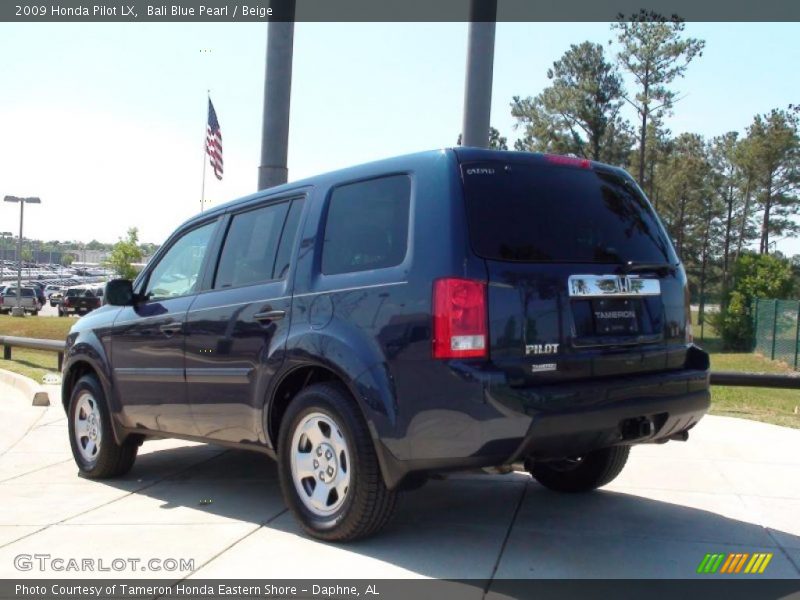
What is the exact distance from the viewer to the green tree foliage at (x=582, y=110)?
46.9 m

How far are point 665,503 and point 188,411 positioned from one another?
3.15 m

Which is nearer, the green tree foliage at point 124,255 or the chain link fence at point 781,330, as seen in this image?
the chain link fence at point 781,330

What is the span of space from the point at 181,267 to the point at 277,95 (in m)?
3.49

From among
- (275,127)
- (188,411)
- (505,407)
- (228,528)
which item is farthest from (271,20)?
(505,407)

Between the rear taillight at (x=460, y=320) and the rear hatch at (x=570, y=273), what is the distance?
0.19 ft

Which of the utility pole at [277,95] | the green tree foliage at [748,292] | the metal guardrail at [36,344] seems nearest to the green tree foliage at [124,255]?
the green tree foliage at [748,292]

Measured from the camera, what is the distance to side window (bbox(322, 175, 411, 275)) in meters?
4.41

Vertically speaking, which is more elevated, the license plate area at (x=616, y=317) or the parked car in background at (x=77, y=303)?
the license plate area at (x=616, y=317)

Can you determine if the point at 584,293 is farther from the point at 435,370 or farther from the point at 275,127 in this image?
the point at 275,127

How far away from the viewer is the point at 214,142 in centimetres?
2311

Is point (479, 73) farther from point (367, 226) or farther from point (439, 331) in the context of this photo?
point (439, 331)

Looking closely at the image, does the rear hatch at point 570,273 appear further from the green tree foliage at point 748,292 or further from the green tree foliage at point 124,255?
the green tree foliage at point 124,255

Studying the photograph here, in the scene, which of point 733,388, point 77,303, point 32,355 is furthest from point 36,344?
point 77,303

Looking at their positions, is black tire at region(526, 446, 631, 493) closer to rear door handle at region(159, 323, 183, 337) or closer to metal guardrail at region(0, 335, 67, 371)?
rear door handle at region(159, 323, 183, 337)
